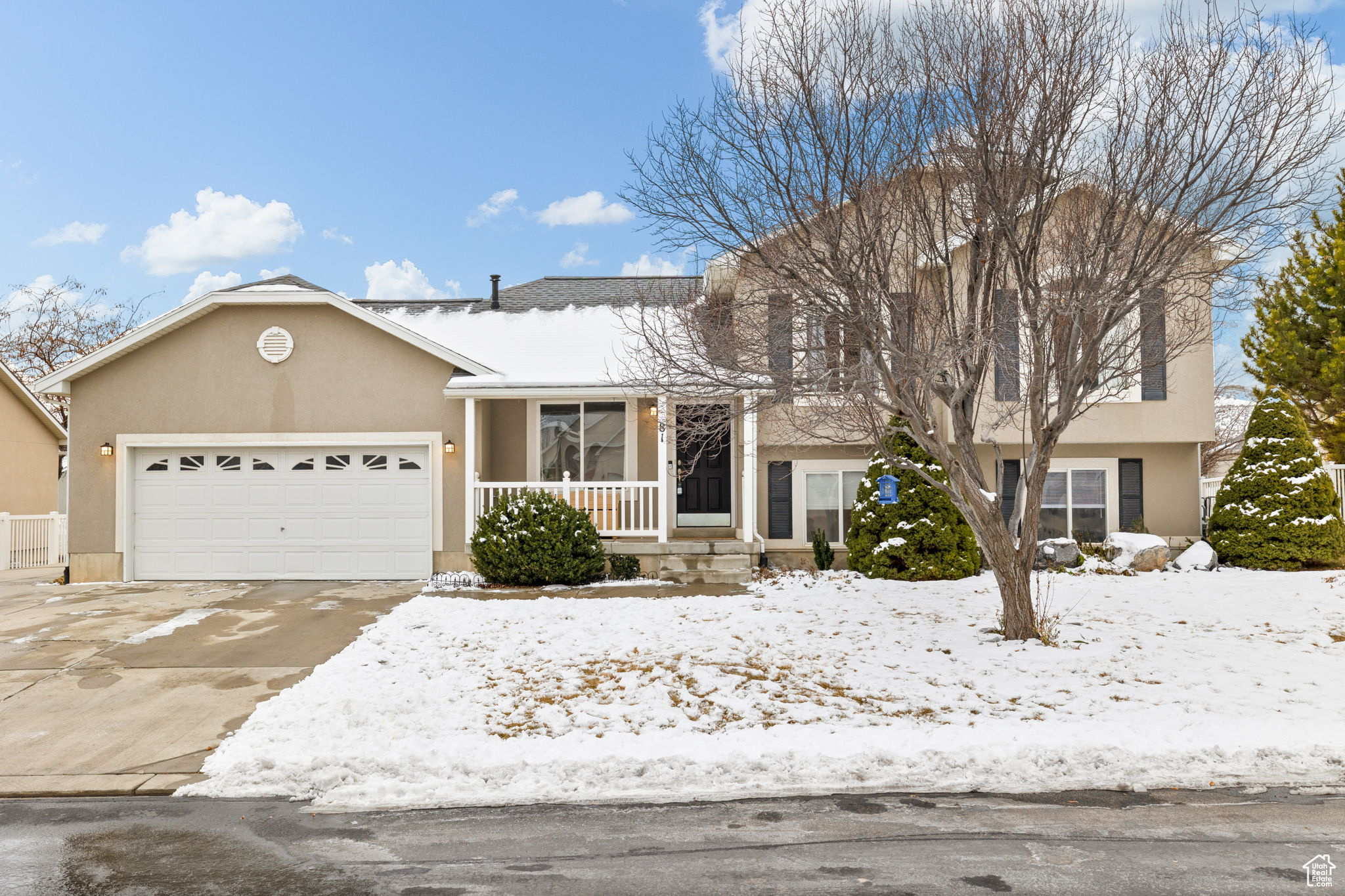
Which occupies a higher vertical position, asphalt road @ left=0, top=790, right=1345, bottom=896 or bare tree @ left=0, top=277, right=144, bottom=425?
bare tree @ left=0, top=277, right=144, bottom=425

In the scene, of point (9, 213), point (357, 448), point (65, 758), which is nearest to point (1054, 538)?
point (357, 448)

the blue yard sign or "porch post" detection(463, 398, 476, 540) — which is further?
"porch post" detection(463, 398, 476, 540)

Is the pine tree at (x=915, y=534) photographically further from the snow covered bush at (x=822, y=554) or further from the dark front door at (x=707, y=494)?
the dark front door at (x=707, y=494)

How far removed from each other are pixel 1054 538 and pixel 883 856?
30.3ft

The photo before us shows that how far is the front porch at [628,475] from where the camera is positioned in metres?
11.2

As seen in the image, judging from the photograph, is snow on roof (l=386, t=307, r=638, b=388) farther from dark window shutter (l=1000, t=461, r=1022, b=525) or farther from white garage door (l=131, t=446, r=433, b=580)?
dark window shutter (l=1000, t=461, r=1022, b=525)

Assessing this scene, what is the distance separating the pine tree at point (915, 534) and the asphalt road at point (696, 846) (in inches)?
235

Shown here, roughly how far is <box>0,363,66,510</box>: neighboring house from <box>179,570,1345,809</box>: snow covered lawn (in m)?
14.4

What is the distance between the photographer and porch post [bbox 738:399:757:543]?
442 inches

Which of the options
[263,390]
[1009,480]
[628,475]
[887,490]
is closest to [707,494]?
[628,475]

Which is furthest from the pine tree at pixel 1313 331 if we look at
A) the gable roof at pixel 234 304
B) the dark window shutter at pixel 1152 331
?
the gable roof at pixel 234 304

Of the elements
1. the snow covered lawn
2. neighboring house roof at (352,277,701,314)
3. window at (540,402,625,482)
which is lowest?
the snow covered lawn

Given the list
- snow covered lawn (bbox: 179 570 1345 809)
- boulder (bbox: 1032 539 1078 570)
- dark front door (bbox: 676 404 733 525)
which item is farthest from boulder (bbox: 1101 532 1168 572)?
dark front door (bbox: 676 404 733 525)

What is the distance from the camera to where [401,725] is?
5406 millimetres
